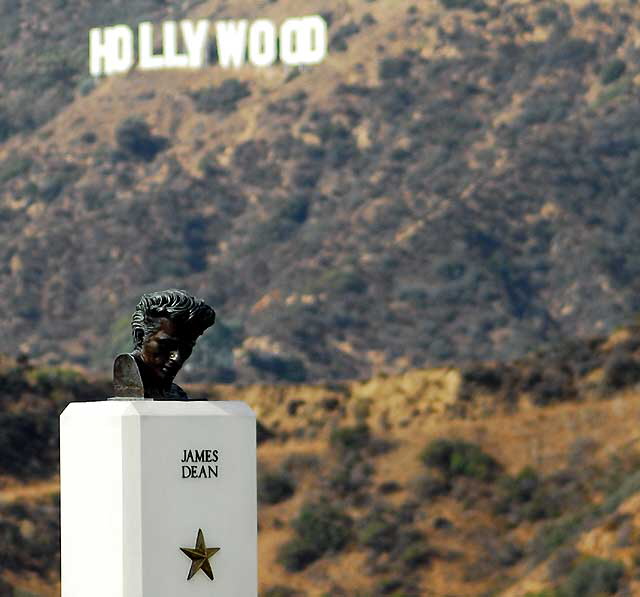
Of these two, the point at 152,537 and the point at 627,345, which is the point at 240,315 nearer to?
the point at 627,345

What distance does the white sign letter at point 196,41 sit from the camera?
9976 centimetres

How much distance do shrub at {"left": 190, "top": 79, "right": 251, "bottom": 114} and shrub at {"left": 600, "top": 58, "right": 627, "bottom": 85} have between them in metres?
20.6

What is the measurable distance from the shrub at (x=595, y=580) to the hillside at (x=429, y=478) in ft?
0.12

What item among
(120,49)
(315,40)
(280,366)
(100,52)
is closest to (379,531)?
(280,366)

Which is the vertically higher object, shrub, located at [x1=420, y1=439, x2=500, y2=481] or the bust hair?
the bust hair

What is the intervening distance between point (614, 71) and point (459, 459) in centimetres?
4709

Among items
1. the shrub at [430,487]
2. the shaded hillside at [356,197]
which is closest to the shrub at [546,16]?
the shaded hillside at [356,197]

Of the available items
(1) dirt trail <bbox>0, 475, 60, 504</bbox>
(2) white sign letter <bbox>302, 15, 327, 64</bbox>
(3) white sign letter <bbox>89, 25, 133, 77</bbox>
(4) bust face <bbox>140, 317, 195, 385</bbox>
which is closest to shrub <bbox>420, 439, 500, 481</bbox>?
(1) dirt trail <bbox>0, 475, 60, 504</bbox>

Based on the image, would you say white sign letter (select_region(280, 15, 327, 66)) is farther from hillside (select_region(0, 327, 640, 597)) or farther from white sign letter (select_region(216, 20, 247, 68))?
hillside (select_region(0, 327, 640, 597))

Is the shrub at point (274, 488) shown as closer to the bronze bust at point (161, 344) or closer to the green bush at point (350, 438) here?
the green bush at point (350, 438)

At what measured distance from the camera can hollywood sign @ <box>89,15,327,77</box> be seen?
98.2 m

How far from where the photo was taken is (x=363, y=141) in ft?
316

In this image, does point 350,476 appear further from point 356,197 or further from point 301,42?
point 301,42

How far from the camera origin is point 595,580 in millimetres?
40406
